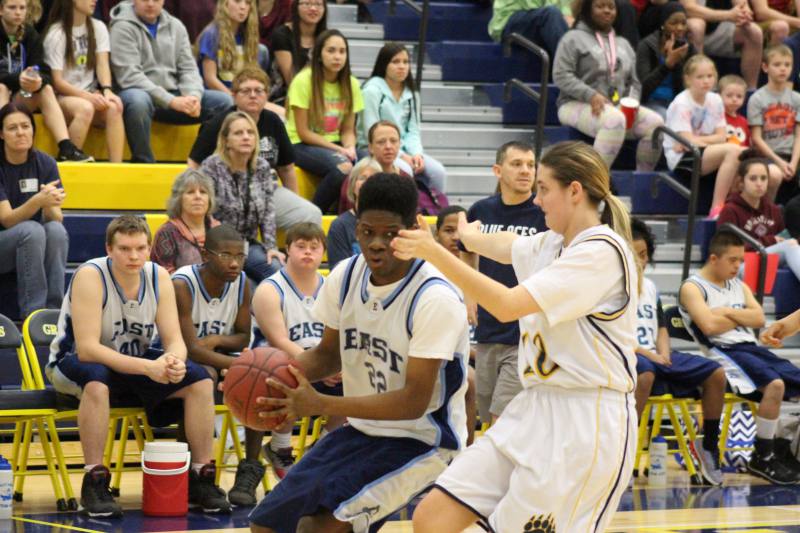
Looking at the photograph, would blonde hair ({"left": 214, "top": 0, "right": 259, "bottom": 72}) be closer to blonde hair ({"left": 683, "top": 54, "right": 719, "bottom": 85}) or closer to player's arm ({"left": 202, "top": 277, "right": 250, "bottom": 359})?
player's arm ({"left": 202, "top": 277, "right": 250, "bottom": 359})

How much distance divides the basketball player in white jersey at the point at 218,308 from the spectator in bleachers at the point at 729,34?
5.94 metres

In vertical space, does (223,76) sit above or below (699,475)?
above

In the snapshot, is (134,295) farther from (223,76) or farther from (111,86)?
(223,76)

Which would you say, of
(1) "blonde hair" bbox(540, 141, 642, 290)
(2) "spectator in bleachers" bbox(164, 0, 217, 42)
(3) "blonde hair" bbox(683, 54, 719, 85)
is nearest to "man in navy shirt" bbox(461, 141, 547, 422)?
(1) "blonde hair" bbox(540, 141, 642, 290)

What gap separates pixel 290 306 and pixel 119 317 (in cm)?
99

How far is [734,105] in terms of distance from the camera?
11.2 meters

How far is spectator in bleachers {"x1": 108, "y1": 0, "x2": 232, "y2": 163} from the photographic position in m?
9.28

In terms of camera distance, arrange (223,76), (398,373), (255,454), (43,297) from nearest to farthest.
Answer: (398,373) < (255,454) < (43,297) < (223,76)

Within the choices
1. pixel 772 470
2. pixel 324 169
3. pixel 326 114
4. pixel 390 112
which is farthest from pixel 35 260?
pixel 772 470

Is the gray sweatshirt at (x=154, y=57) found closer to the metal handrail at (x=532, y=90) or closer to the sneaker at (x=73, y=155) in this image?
the sneaker at (x=73, y=155)

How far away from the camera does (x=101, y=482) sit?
6531 millimetres

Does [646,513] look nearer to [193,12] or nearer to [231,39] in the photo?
[231,39]

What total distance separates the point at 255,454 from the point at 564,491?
3.32m

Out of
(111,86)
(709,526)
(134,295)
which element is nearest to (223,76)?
(111,86)
